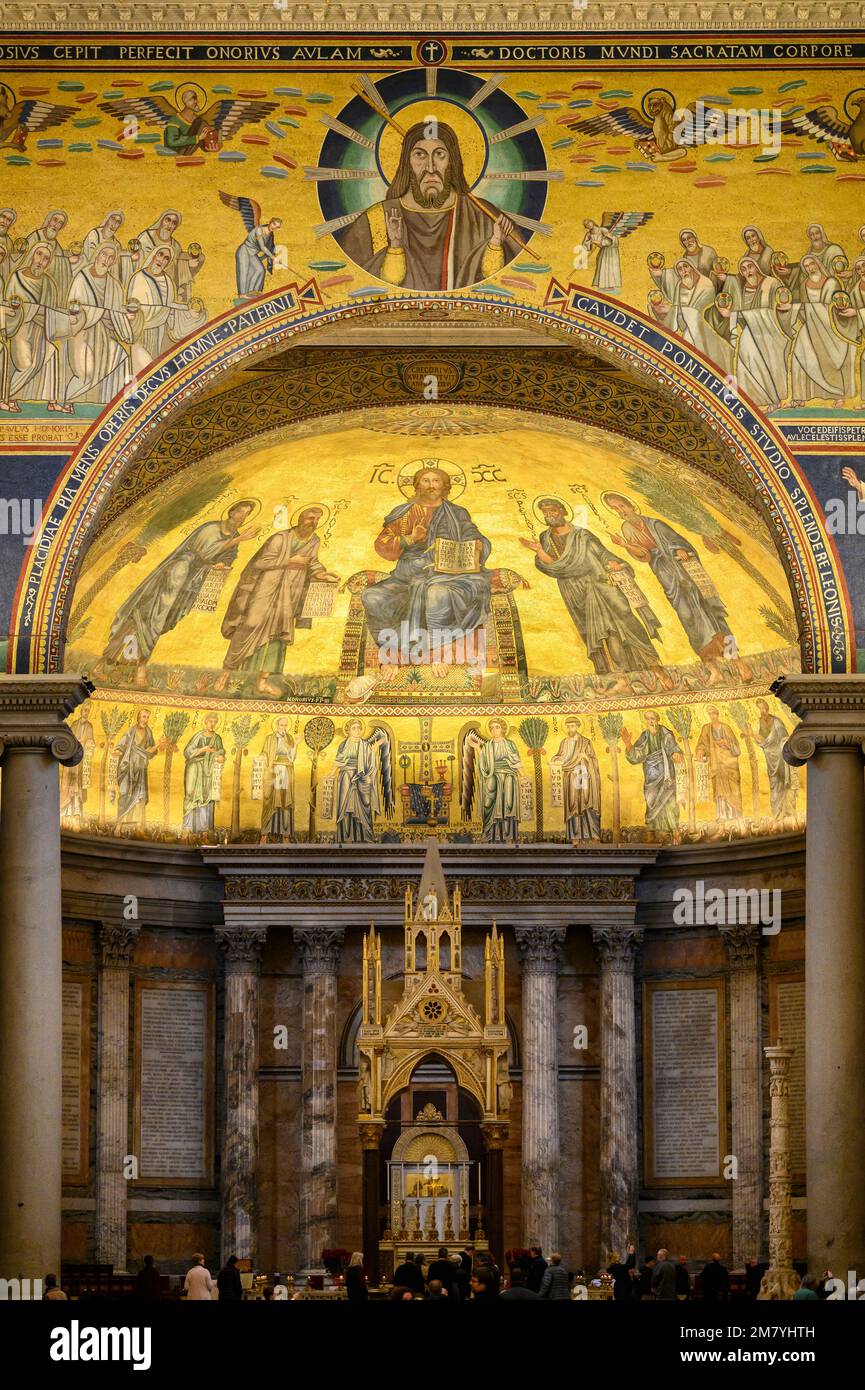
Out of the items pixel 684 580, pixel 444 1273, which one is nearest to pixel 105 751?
pixel 684 580

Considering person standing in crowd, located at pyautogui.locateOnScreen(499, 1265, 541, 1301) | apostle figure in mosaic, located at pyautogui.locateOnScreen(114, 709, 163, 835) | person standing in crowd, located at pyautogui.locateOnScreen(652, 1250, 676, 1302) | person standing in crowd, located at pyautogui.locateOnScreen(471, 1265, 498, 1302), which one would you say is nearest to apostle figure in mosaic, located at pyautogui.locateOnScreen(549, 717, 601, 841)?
apostle figure in mosaic, located at pyautogui.locateOnScreen(114, 709, 163, 835)

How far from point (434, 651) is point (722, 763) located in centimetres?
471

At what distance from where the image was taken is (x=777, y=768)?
36.5 metres

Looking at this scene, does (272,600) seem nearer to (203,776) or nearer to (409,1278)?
(203,776)

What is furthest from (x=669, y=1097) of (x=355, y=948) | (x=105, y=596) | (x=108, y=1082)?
(x=105, y=596)

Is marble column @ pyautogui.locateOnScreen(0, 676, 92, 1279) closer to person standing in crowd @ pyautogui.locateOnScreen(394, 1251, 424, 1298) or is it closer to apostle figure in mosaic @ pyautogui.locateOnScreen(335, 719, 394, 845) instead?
person standing in crowd @ pyautogui.locateOnScreen(394, 1251, 424, 1298)

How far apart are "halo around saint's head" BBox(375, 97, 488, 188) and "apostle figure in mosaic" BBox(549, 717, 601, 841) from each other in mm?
12196

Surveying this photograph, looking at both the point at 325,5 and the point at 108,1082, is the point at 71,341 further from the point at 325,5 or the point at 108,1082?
the point at 108,1082

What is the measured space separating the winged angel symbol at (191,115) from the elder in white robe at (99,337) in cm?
153

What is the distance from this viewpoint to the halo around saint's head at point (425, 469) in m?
35.3

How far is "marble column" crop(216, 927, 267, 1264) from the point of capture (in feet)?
118

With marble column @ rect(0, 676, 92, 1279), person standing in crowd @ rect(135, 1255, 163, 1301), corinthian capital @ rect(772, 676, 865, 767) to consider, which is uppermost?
corinthian capital @ rect(772, 676, 865, 767)

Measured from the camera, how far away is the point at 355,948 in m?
37.8

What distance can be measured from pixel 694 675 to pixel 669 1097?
20.5 ft
